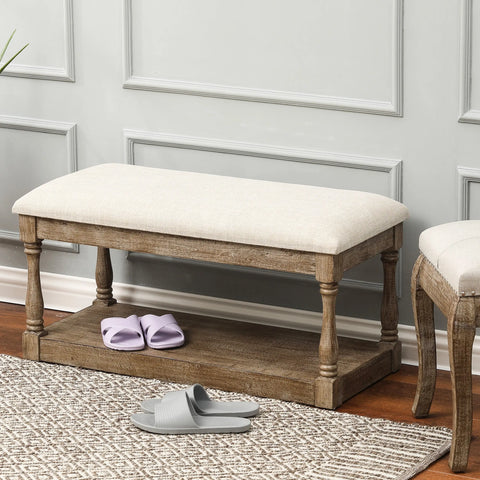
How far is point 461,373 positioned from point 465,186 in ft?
2.51

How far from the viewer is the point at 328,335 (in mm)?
2887

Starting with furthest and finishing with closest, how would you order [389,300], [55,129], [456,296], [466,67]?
[55,129] → [389,300] → [466,67] → [456,296]

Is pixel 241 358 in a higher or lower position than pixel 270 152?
lower

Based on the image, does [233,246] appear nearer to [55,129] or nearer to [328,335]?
[328,335]

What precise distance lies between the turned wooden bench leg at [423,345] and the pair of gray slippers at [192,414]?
431 millimetres

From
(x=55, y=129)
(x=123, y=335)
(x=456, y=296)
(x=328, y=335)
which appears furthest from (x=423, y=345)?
(x=55, y=129)

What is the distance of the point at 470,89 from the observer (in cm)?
304

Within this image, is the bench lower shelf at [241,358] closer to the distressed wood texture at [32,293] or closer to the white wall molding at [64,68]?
the distressed wood texture at [32,293]

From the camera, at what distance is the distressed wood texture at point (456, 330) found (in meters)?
2.47

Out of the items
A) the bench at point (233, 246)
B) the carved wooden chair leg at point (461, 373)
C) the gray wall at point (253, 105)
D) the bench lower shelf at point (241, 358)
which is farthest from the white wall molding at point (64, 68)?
the carved wooden chair leg at point (461, 373)

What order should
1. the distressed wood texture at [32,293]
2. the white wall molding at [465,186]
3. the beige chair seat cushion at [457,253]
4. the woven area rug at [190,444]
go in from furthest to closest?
the distressed wood texture at [32,293] → the white wall molding at [465,186] → the woven area rug at [190,444] → the beige chair seat cushion at [457,253]

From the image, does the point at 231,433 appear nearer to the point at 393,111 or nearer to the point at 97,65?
the point at 393,111

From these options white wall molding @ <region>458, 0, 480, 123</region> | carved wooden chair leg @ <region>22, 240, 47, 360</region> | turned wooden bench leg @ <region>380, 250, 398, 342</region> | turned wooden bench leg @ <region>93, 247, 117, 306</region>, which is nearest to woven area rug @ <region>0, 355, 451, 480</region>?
carved wooden chair leg @ <region>22, 240, 47, 360</region>

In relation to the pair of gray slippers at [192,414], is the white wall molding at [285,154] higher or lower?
higher
